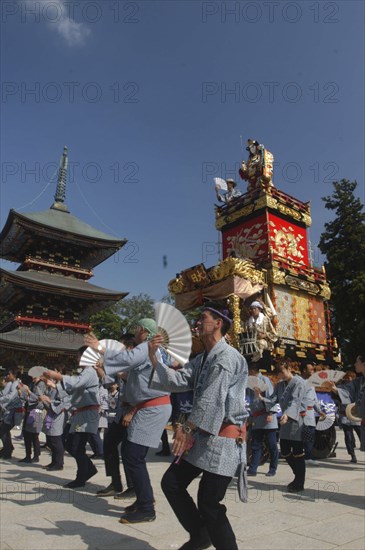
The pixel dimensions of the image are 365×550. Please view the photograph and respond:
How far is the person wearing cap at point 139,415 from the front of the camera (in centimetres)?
376

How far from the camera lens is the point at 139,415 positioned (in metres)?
4.05

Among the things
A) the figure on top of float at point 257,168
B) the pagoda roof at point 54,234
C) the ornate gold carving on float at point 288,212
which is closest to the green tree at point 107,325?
the pagoda roof at point 54,234

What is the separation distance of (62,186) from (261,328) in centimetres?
2330

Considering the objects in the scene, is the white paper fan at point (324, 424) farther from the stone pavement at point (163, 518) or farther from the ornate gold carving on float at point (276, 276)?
the ornate gold carving on float at point (276, 276)

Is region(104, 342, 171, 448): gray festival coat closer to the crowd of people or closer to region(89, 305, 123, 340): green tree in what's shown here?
the crowd of people

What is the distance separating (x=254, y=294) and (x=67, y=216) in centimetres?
1818

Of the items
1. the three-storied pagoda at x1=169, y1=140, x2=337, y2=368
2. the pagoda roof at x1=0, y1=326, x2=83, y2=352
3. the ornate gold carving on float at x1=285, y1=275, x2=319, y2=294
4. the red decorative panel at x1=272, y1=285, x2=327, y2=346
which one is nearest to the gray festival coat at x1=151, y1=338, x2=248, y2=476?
the three-storied pagoda at x1=169, y1=140, x2=337, y2=368

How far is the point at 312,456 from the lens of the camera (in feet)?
28.0

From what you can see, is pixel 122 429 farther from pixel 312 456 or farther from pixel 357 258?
pixel 357 258

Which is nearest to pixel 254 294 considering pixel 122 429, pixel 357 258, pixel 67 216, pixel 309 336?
pixel 309 336

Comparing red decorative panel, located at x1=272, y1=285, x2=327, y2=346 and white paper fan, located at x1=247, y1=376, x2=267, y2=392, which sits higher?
red decorative panel, located at x1=272, y1=285, x2=327, y2=346

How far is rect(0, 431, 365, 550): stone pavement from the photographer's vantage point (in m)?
3.20

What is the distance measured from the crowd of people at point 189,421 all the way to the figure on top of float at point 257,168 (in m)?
11.7

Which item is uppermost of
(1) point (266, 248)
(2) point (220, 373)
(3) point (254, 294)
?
(1) point (266, 248)
